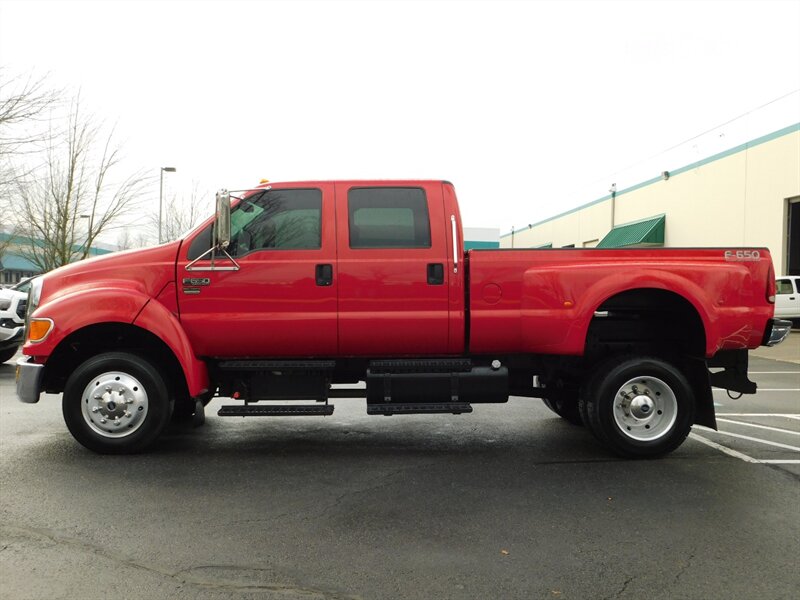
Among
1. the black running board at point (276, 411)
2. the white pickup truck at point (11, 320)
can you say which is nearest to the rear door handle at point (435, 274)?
the black running board at point (276, 411)

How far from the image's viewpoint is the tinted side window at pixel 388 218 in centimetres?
546

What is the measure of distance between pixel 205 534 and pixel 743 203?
2292cm

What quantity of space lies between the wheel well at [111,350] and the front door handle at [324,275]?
5.03 feet

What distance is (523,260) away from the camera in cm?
536

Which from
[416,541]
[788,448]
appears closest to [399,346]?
[416,541]

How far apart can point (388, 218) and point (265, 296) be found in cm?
128

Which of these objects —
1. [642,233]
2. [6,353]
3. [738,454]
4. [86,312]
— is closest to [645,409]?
→ [738,454]

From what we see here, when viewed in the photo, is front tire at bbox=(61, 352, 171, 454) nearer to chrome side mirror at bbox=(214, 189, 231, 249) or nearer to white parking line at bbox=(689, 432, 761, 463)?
chrome side mirror at bbox=(214, 189, 231, 249)

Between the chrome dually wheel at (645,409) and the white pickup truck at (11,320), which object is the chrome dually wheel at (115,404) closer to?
the chrome dually wheel at (645,409)

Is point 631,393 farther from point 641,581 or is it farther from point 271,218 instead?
point 271,218

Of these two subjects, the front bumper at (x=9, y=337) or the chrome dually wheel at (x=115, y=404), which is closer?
the chrome dually wheel at (x=115, y=404)

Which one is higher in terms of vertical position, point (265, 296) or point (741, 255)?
point (741, 255)

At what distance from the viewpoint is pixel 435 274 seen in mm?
5379

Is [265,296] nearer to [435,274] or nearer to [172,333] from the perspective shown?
[172,333]
